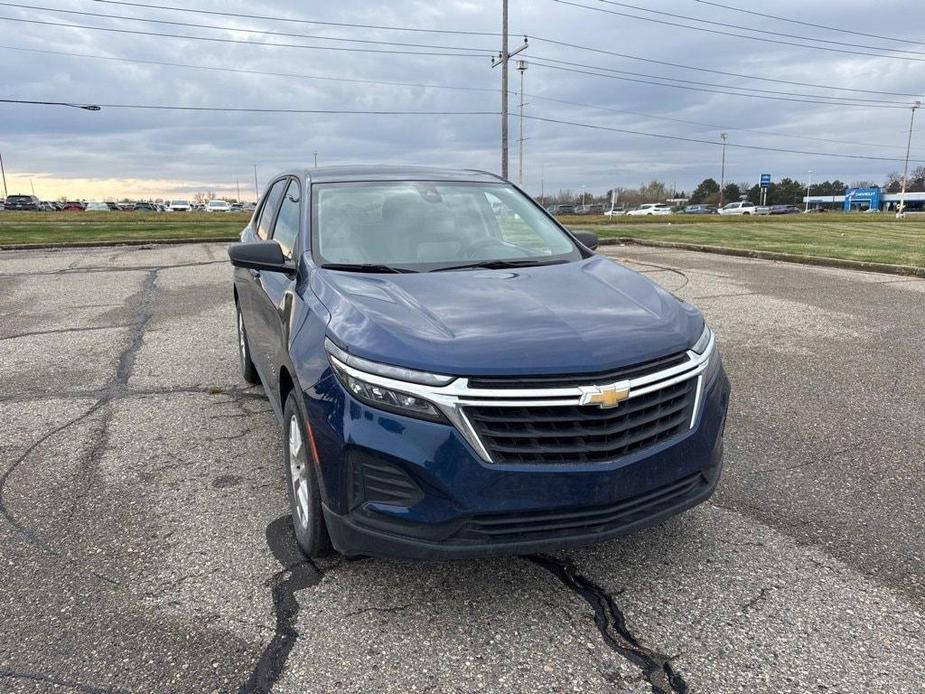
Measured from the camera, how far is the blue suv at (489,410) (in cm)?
241

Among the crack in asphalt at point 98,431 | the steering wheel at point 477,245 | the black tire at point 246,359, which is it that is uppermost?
the steering wheel at point 477,245

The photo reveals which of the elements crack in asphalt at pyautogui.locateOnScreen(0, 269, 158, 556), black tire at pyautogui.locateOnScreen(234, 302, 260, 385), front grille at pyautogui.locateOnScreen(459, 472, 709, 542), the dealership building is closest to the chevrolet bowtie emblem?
front grille at pyautogui.locateOnScreen(459, 472, 709, 542)

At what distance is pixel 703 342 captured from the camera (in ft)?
9.68

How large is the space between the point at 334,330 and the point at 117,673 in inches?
56.1

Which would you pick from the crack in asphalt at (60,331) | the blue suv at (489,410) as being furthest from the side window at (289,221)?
the crack in asphalt at (60,331)

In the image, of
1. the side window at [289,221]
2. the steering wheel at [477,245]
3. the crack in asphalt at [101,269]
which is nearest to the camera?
the steering wheel at [477,245]

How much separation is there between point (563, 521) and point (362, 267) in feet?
5.59

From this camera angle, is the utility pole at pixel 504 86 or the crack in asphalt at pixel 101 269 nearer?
the crack in asphalt at pixel 101 269

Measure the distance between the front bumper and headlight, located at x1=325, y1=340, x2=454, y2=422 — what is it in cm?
3

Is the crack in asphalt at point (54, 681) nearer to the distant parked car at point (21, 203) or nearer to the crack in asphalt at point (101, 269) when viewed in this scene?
the crack in asphalt at point (101, 269)

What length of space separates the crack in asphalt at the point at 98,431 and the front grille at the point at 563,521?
66.7 inches

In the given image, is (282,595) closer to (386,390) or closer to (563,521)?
(386,390)

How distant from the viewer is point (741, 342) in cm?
710

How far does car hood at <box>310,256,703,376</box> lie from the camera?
8.17ft
